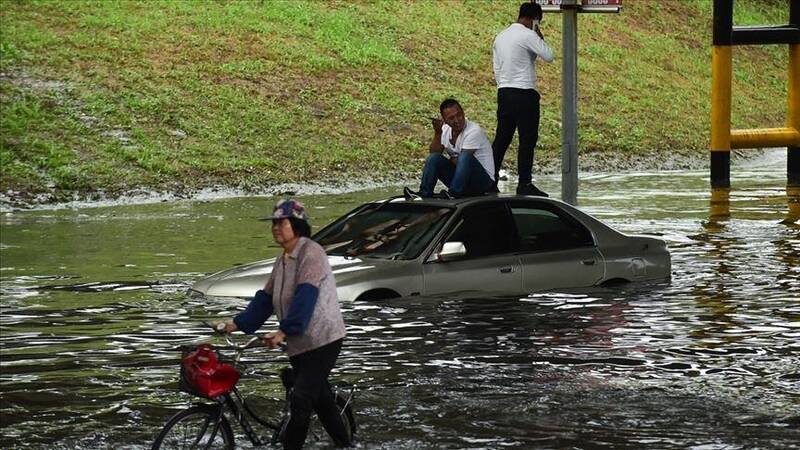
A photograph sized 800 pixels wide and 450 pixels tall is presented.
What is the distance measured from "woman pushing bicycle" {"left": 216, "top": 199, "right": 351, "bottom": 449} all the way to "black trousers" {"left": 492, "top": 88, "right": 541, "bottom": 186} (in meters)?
10.4

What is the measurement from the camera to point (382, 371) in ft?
40.0

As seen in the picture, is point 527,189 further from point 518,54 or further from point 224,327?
point 224,327

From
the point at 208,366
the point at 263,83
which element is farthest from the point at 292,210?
the point at 263,83

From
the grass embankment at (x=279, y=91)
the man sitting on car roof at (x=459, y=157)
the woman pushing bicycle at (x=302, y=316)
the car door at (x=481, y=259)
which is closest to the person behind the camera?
the woman pushing bicycle at (x=302, y=316)

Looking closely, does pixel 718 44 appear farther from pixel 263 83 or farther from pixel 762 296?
pixel 762 296

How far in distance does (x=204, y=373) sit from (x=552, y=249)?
300 inches

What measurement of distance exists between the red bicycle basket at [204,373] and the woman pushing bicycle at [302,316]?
0.72 ft

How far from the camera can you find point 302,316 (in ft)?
29.4

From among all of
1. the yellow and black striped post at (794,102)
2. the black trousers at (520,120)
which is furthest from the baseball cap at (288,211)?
the yellow and black striped post at (794,102)

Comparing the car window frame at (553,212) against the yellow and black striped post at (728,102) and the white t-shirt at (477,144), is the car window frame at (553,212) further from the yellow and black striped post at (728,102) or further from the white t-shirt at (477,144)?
the yellow and black striped post at (728,102)

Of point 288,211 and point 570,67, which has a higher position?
point 570,67

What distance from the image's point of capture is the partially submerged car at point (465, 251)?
14.9 m

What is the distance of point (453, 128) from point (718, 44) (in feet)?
39.5

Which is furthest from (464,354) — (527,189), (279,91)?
A: (279,91)
